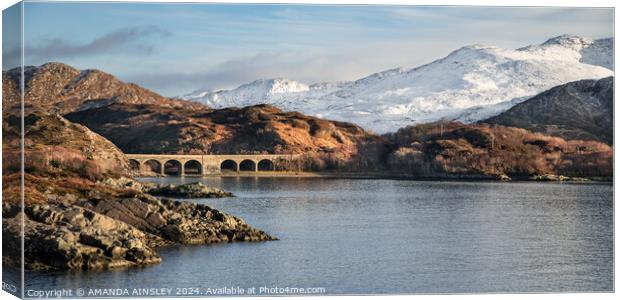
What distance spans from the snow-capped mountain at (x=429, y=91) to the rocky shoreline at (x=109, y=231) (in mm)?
2805

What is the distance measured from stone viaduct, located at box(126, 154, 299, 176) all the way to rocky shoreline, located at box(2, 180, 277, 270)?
1227 centimetres

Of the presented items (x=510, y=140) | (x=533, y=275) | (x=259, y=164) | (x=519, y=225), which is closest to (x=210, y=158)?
(x=259, y=164)

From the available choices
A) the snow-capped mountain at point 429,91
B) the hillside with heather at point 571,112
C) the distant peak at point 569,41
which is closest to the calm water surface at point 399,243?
the hillside with heather at point 571,112

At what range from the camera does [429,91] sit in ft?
161

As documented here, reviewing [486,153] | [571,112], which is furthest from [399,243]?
[571,112]

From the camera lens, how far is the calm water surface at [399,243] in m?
20.3

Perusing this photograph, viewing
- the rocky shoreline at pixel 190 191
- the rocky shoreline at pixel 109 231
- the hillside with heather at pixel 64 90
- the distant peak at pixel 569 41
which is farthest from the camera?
the rocky shoreline at pixel 190 191

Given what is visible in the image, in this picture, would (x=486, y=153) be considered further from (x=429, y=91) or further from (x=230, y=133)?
(x=230, y=133)

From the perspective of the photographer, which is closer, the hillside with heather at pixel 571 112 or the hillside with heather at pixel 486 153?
the hillside with heather at pixel 571 112

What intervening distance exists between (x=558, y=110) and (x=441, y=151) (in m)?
5.78

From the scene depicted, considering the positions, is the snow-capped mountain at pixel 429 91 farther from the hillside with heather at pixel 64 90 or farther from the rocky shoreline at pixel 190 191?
the rocky shoreline at pixel 190 191

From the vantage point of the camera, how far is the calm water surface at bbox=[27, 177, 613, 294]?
66.7ft

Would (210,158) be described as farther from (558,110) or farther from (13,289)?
(13,289)

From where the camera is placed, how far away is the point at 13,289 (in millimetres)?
18219
